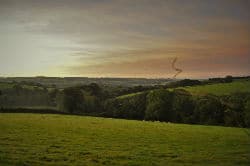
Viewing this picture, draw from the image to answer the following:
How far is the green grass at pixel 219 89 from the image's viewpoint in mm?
30391

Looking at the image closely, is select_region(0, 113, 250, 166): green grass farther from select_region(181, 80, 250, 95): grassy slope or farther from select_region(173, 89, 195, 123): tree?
select_region(181, 80, 250, 95): grassy slope

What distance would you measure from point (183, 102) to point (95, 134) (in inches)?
449

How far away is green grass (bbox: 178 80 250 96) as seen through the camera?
30391mm

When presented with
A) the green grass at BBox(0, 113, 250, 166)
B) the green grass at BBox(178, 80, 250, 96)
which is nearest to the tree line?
the green grass at BBox(178, 80, 250, 96)

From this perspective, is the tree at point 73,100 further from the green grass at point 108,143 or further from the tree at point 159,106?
the tree at point 159,106

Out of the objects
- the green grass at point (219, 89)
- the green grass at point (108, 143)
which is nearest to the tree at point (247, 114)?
the green grass at point (219, 89)

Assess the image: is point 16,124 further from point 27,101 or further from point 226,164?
point 226,164

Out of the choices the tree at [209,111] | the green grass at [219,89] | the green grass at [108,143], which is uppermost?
the green grass at [219,89]

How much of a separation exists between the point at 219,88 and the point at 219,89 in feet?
0.26

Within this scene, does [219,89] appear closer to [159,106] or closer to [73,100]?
[159,106]

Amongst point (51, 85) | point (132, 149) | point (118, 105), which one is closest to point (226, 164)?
point (132, 149)

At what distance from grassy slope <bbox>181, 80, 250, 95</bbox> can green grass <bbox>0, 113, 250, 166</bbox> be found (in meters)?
6.24

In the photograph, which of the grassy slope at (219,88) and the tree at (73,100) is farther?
the grassy slope at (219,88)

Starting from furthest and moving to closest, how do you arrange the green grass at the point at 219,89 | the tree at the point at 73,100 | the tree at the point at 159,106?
the tree at the point at 159,106 → the green grass at the point at 219,89 → the tree at the point at 73,100
